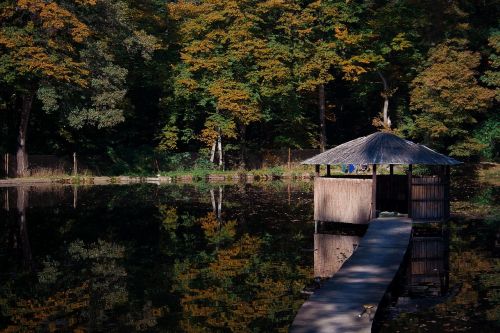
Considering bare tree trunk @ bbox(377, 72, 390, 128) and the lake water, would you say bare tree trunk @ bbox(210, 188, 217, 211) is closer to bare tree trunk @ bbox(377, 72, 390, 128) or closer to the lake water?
the lake water

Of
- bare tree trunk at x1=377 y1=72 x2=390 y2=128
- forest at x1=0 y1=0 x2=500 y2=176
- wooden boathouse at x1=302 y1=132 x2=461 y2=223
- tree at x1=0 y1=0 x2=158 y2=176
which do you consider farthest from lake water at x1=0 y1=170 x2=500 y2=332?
bare tree trunk at x1=377 y1=72 x2=390 y2=128

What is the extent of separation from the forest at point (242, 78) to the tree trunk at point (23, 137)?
0.10 m

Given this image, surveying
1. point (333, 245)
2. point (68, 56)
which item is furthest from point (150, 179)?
point (333, 245)

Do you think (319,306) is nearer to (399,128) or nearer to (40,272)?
(40,272)

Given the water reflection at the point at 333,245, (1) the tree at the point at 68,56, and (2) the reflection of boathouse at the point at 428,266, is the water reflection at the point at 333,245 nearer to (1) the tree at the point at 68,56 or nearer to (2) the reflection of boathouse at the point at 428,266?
(2) the reflection of boathouse at the point at 428,266

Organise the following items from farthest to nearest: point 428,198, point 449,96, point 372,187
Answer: point 449,96, point 428,198, point 372,187

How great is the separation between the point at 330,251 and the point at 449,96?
1341 inches

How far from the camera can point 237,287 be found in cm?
1598

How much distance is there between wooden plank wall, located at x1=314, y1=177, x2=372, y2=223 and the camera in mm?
24062

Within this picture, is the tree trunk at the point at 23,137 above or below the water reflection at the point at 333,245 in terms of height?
above

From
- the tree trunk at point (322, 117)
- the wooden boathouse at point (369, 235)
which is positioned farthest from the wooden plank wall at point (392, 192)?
the tree trunk at point (322, 117)

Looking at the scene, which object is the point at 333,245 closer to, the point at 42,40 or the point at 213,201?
the point at 213,201

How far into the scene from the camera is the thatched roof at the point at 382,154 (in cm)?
2291

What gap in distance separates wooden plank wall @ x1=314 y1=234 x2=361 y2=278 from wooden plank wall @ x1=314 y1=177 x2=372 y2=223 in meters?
0.95
